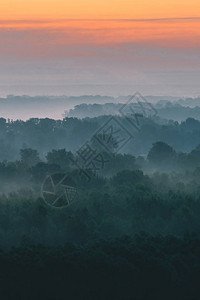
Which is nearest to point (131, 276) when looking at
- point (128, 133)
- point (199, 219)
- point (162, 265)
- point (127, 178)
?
point (162, 265)

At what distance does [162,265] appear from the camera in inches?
1267

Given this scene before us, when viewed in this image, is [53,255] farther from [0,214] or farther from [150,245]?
[0,214]

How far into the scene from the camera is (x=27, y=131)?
138m

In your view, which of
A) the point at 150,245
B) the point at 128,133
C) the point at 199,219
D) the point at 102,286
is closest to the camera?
the point at 102,286

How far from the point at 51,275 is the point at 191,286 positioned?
5731 millimetres

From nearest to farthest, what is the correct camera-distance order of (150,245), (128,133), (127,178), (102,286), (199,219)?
1. (102,286)
2. (150,245)
3. (199,219)
4. (127,178)
5. (128,133)

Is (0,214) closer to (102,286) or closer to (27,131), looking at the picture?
(102,286)

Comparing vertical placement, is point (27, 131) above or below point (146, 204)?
above

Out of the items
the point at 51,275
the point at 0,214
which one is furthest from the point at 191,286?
the point at 0,214

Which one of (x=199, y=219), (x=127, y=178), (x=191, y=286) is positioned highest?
(x=127, y=178)

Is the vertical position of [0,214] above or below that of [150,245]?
above

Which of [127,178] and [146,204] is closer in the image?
[146,204]

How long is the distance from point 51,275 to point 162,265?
4652 mm

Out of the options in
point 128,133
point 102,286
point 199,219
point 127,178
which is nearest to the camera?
point 102,286
